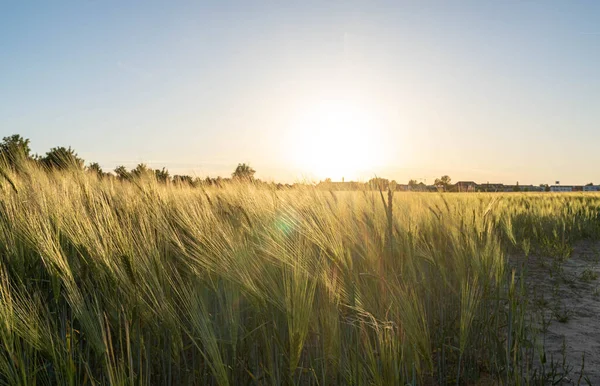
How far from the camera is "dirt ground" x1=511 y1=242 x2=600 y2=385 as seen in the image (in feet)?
7.60

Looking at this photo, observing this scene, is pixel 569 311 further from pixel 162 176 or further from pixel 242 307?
pixel 162 176

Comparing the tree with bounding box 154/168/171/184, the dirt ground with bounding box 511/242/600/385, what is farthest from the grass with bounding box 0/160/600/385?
the tree with bounding box 154/168/171/184

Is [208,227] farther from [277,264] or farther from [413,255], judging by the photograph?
[413,255]

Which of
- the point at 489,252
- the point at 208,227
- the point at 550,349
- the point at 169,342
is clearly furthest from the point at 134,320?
the point at 550,349

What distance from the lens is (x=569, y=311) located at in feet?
10.8

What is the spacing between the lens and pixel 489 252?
2.51 m

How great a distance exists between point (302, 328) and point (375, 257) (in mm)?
951

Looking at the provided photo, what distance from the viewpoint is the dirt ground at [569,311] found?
2.32 meters

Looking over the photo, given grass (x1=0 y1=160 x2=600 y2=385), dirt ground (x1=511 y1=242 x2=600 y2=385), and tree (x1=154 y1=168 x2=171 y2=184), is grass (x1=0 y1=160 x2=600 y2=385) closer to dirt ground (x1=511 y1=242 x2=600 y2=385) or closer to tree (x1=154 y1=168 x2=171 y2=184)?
dirt ground (x1=511 y1=242 x2=600 y2=385)

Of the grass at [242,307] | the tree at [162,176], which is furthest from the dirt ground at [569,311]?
the tree at [162,176]

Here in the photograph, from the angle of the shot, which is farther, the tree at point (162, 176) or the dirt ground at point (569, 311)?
the tree at point (162, 176)

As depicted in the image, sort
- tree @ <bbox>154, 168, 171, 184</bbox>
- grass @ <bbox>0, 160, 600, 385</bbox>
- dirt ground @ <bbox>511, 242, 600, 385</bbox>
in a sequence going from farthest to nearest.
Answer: tree @ <bbox>154, 168, 171, 184</bbox> → dirt ground @ <bbox>511, 242, 600, 385</bbox> → grass @ <bbox>0, 160, 600, 385</bbox>

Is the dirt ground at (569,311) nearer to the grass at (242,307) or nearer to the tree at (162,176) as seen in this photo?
the grass at (242,307)

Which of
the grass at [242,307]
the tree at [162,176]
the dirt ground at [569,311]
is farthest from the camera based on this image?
the tree at [162,176]
